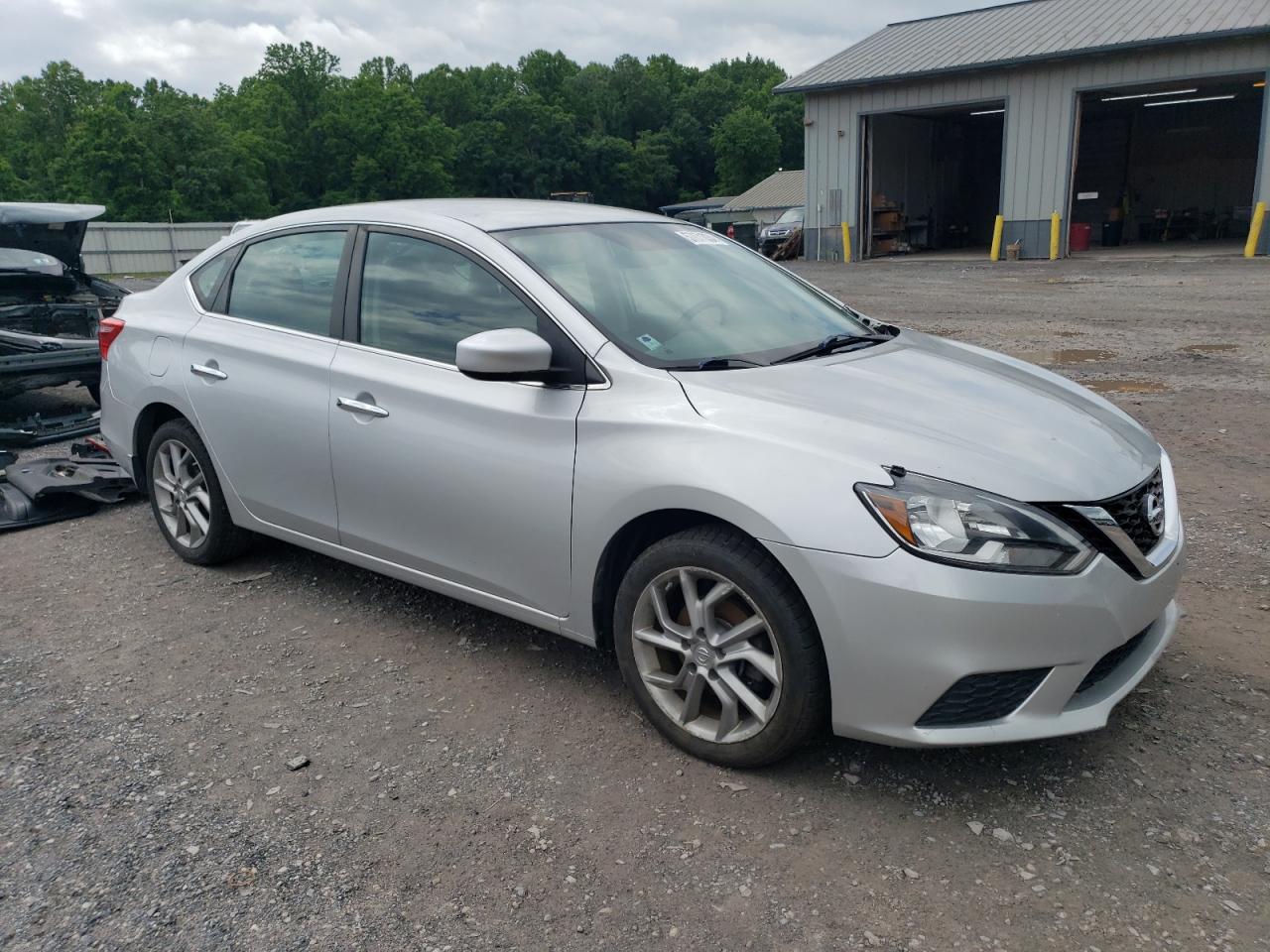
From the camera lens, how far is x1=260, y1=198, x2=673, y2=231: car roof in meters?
3.85

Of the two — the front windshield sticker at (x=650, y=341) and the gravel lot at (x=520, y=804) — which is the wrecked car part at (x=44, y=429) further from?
the front windshield sticker at (x=650, y=341)

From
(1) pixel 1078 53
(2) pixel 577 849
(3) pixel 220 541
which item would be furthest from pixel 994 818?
(1) pixel 1078 53

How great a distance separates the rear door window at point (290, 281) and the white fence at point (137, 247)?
2931 centimetres

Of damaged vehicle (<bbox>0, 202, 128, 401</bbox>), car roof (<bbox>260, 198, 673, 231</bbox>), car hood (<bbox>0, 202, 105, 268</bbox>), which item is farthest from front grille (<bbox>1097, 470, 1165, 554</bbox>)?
car hood (<bbox>0, 202, 105, 268</bbox>)

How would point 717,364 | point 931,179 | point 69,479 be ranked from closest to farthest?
point 717,364, point 69,479, point 931,179

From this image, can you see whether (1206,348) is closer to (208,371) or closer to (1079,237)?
(208,371)

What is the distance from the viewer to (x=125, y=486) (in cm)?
608

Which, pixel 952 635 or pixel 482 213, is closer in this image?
pixel 952 635

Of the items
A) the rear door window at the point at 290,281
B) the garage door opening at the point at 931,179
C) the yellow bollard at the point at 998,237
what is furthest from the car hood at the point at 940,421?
the garage door opening at the point at 931,179

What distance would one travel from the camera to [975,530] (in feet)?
8.54

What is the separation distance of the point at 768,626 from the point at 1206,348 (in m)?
9.11

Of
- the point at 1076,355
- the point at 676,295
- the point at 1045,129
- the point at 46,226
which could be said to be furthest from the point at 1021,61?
the point at 676,295

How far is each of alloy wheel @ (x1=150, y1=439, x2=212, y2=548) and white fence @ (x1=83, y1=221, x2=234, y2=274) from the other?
95.2ft

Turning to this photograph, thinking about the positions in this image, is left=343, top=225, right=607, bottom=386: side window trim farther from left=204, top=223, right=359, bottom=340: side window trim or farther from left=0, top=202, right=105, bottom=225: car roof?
left=0, top=202, right=105, bottom=225: car roof
